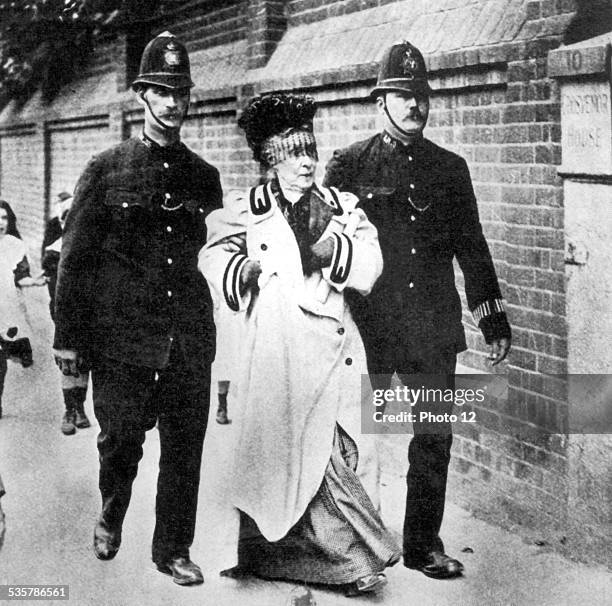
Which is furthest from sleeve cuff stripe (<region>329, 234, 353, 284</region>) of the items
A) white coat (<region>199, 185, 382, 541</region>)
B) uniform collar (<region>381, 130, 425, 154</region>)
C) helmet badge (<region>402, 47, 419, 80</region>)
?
helmet badge (<region>402, 47, 419, 80</region>)

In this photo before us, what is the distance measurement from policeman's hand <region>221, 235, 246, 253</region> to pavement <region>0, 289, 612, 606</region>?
0.66 meters

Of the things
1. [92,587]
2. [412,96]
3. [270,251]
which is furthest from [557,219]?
[92,587]

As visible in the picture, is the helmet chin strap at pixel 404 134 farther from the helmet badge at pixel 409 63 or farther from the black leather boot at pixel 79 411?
the black leather boot at pixel 79 411

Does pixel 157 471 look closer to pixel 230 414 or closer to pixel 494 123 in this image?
pixel 230 414

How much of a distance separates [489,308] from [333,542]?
121 cm

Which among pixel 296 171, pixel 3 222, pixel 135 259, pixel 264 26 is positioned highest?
pixel 264 26

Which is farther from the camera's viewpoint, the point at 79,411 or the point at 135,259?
the point at 79,411

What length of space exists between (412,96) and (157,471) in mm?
2005

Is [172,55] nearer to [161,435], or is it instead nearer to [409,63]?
[409,63]

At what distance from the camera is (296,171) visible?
3.75m

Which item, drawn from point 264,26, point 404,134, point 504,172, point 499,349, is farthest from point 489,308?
point 264,26

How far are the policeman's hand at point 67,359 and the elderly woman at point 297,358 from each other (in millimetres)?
→ 653

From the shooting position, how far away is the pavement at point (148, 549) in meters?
3.69

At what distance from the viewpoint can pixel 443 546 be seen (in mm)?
3947
